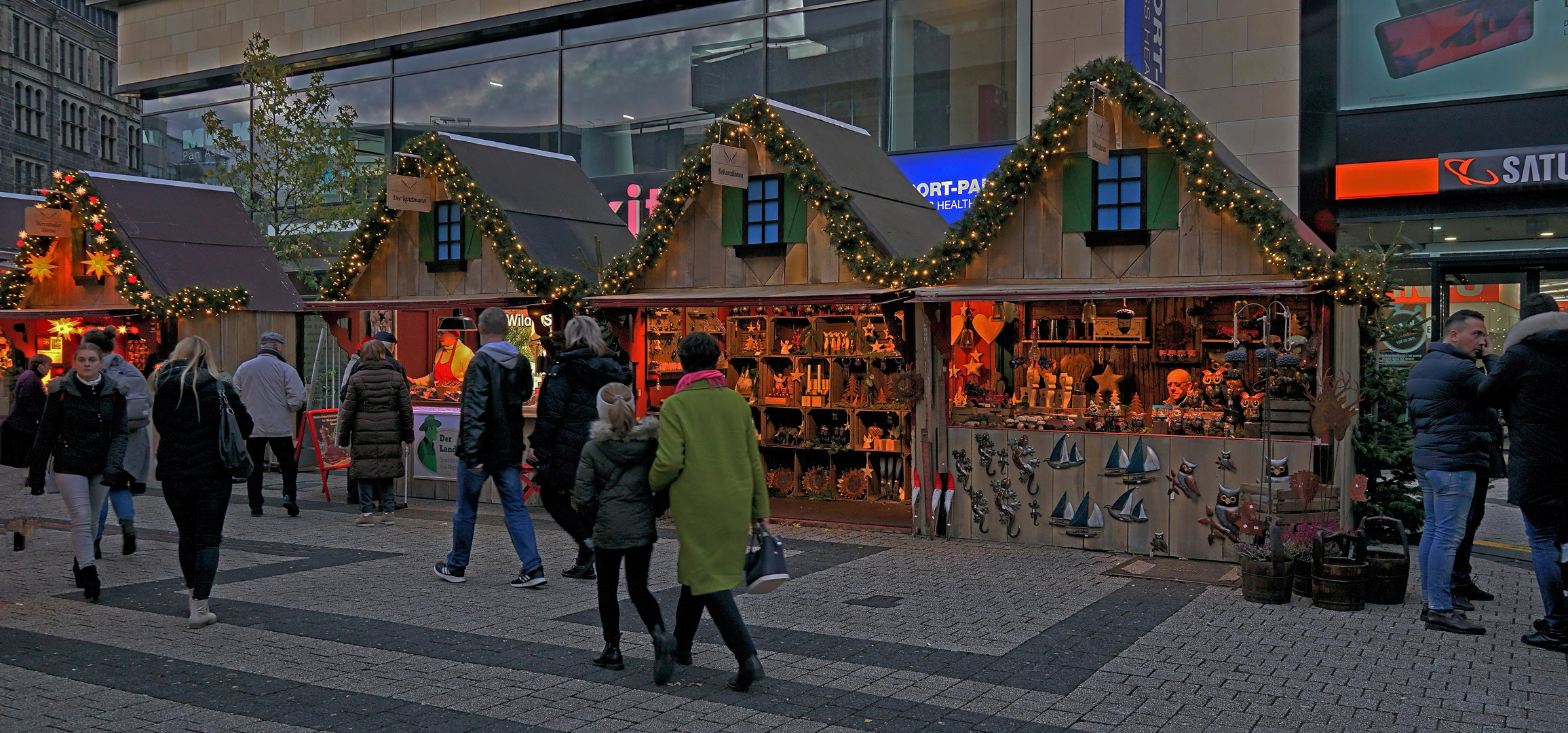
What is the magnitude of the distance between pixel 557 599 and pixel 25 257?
13.9 m

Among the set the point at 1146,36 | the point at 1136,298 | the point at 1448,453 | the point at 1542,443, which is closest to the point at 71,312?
the point at 1136,298

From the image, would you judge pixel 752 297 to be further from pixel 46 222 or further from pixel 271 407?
pixel 46 222

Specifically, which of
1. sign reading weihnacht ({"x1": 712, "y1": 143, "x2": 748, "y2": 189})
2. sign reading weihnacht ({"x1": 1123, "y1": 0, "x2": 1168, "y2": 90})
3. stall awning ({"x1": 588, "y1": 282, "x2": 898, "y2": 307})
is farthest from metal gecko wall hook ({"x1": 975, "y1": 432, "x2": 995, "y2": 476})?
sign reading weihnacht ({"x1": 1123, "y1": 0, "x2": 1168, "y2": 90})

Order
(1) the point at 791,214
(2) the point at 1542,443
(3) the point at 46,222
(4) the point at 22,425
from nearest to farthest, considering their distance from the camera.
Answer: (2) the point at 1542,443, (4) the point at 22,425, (1) the point at 791,214, (3) the point at 46,222

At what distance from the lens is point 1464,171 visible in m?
15.4

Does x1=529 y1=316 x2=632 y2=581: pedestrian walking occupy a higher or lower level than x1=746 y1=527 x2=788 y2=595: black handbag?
higher

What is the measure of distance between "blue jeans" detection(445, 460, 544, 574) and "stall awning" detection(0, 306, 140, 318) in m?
9.77

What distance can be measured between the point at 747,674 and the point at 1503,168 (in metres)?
13.7

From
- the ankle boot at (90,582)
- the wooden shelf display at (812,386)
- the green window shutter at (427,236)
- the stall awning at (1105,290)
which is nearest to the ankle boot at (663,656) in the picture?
the ankle boot at (90,582)

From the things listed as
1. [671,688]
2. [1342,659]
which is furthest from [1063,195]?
[671,688]

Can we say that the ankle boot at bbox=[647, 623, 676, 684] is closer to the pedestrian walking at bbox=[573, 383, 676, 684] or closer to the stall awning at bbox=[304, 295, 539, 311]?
the pedestrian walking at bbox=[573, 383, 676, 684]

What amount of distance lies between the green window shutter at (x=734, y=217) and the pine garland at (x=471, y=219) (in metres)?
1.77

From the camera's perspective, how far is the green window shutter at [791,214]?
11750 millimetres

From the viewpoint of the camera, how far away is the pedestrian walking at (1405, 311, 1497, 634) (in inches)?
288
